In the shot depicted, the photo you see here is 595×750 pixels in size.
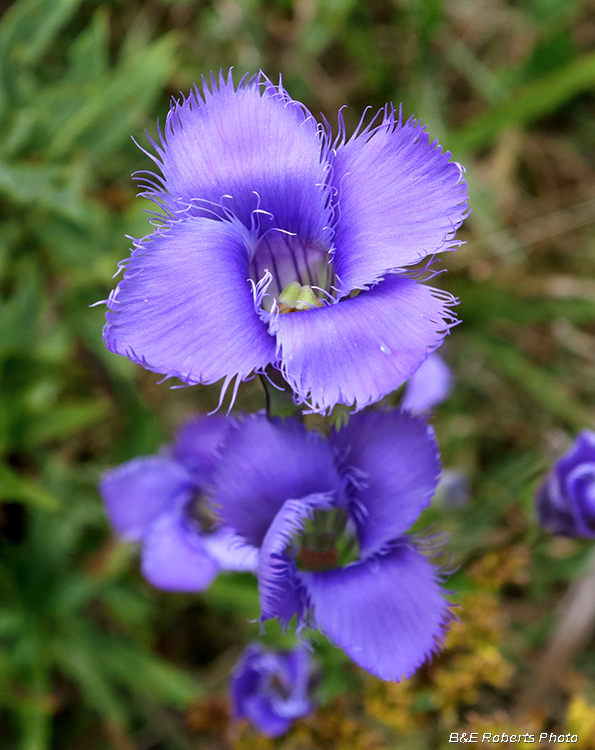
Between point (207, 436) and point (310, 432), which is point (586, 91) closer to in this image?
point (207, 436)

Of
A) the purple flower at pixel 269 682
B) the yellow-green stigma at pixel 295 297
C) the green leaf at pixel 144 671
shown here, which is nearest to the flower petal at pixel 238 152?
the yellow-green stigma at pixel 295 297

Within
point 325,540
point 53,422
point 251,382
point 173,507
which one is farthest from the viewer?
point 251,382

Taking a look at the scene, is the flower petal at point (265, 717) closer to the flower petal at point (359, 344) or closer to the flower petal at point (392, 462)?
the flower petal at point (392, 462)

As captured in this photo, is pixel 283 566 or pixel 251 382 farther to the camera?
pixel 251 382

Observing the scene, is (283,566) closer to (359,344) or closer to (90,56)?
(359,344)

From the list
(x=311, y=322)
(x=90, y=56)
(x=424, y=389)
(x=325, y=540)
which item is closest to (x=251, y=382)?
(x=424, y=389)

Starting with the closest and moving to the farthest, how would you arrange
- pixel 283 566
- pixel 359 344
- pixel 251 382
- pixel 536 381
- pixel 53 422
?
pixel 359 344, pixel 283 566, pixel 53 422, pixel 251 382, pixel 536 381

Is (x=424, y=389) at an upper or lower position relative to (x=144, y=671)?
upper
